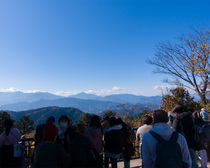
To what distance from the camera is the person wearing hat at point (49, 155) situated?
6.52 ft

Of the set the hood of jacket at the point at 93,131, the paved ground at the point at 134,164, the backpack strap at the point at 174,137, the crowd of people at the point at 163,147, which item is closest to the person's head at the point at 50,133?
the hood of jacket at the point at 93,131

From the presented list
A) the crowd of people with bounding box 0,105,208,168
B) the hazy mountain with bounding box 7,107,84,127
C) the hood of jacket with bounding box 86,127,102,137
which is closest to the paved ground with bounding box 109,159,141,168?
the crowd of people with bounding box 0,105,208,168

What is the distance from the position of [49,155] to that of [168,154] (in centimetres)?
163

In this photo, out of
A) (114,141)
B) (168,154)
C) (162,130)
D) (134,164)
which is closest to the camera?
(168,154)

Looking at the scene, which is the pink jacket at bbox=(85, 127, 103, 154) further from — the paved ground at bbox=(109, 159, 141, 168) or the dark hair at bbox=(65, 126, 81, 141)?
the paved ground at bbox=(109, 159, 141, 168)

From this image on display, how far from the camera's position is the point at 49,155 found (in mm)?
2008

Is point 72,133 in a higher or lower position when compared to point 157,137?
lower

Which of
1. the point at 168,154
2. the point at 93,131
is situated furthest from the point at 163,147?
the point at 93,131

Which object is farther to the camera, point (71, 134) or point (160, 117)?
point (71, 134)

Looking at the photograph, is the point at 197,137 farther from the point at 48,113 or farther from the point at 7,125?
the point at 48,113

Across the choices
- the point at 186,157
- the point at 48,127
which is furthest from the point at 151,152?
the point at 48,127

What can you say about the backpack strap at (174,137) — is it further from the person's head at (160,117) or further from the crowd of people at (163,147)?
the person's head at (160,117)

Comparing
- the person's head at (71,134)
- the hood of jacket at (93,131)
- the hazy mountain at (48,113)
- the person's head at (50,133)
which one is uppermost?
the person's head at (50,133)

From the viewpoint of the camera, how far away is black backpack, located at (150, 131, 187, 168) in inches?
69.7
